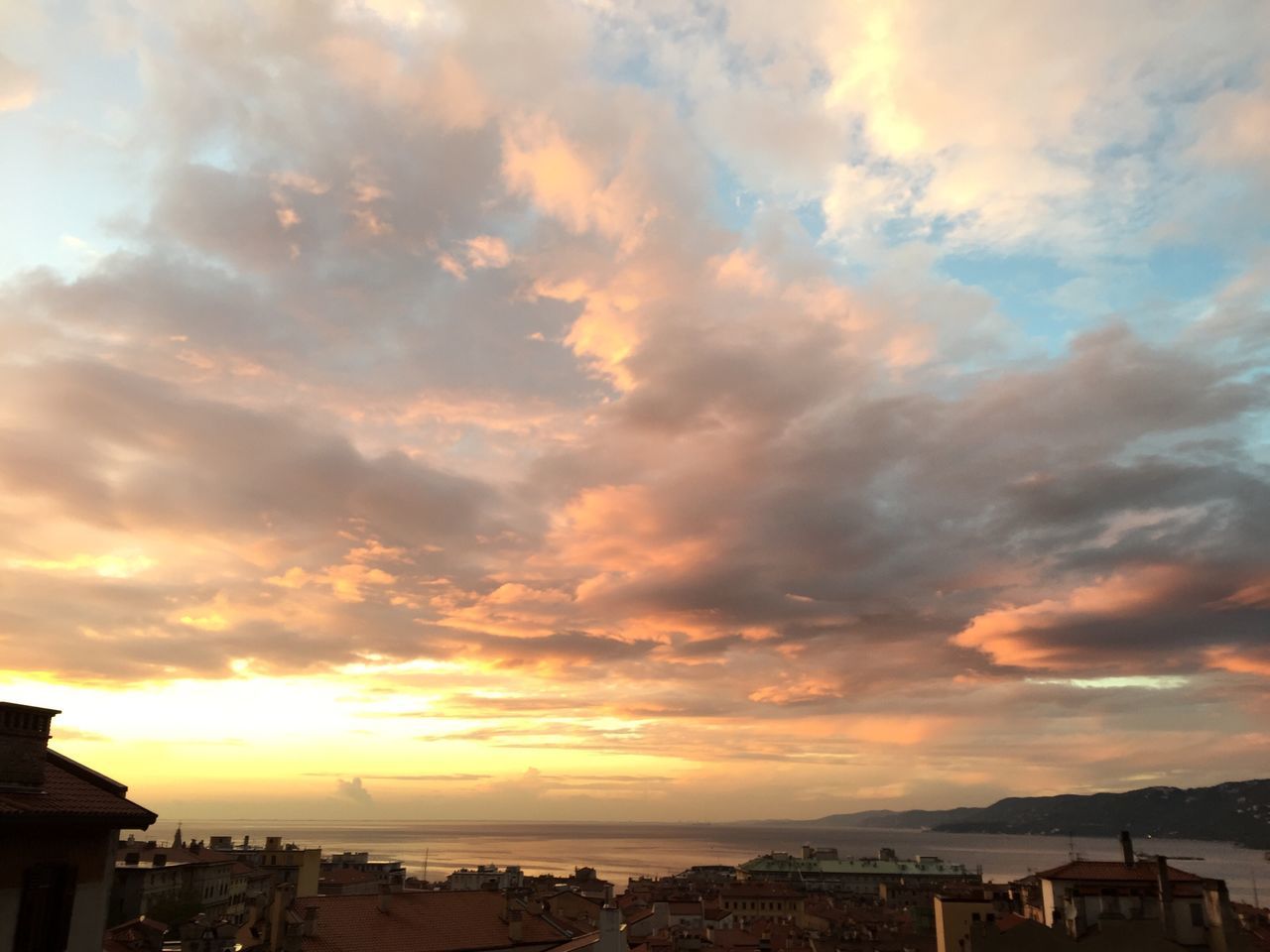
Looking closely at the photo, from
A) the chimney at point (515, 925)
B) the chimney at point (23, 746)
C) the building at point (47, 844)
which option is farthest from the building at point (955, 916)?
the chimney at point (23, 746)

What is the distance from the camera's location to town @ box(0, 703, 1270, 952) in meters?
20.4

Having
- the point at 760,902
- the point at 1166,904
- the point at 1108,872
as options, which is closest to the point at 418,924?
the point at 1166,904

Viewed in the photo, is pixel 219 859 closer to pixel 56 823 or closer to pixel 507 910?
pixel 507 910

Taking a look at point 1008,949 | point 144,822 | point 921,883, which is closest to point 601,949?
point 1008,949

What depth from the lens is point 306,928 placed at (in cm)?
4628

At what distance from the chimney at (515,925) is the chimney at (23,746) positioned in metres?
36.4

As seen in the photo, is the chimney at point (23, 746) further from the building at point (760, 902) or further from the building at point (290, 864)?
the building at point (760, 902)

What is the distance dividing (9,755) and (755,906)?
127 m

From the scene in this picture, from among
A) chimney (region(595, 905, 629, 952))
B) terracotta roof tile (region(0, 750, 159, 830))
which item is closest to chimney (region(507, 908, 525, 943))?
chimney (region(595, 905, 629, 952))

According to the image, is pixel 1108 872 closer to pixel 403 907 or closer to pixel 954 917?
pixel 954 917

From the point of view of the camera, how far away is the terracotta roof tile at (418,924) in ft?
155

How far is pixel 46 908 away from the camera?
2008cm

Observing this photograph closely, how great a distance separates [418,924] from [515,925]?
5591mm

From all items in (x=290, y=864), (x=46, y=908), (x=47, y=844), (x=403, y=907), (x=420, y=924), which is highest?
(x=47, y=844)
